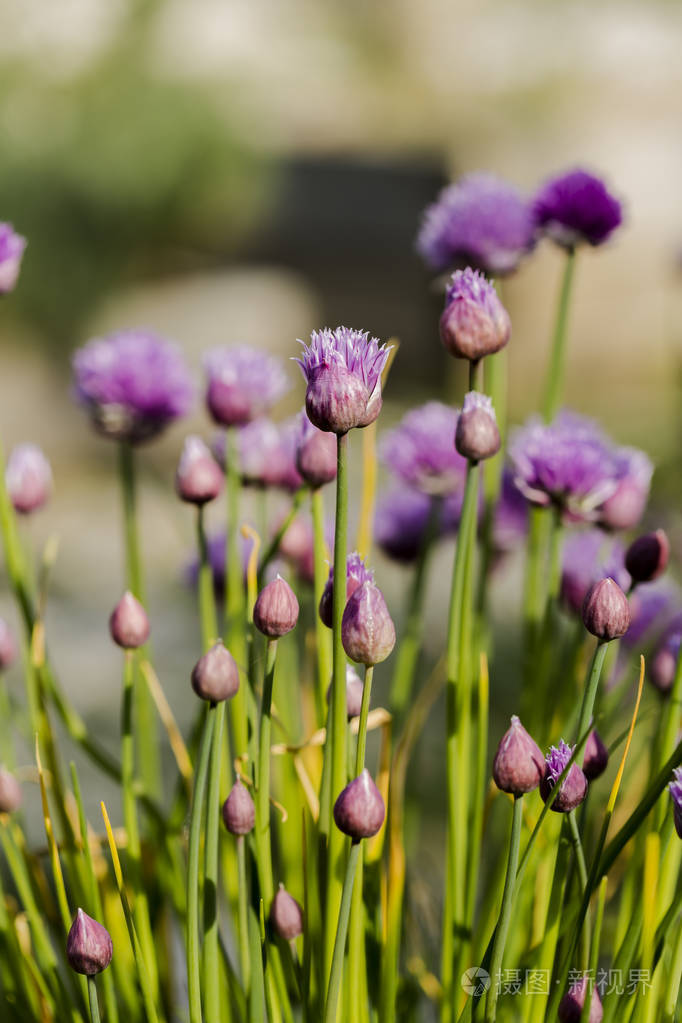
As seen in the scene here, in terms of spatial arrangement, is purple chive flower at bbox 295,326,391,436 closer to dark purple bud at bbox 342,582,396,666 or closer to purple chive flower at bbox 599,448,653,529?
dark purple bud at bbox 342,582,396,666

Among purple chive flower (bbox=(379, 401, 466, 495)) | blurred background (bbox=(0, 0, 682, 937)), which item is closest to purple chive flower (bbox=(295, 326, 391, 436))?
purple chive flower (bbox=(379, 401, 466, 495))

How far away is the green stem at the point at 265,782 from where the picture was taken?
34 cm

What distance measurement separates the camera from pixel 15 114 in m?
3.27

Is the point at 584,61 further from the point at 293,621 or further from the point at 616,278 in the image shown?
the point at 293,621

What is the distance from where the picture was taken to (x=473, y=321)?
1.13 ft

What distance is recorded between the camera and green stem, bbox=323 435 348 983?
0.97 feet

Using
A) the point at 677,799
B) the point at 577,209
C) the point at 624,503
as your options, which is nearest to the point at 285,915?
the point at 677,799

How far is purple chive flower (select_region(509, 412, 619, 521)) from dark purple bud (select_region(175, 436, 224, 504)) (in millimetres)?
152

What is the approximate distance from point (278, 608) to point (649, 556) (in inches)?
6.5

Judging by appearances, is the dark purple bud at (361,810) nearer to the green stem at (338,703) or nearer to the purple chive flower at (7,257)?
the green stem at (338,703)

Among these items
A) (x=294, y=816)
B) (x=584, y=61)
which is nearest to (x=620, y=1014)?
(x=294, y=816)

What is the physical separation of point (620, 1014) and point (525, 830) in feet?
0.24

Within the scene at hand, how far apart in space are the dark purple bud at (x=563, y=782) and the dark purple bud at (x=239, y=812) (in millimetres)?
101

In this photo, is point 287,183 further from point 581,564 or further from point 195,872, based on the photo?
point 195,872
